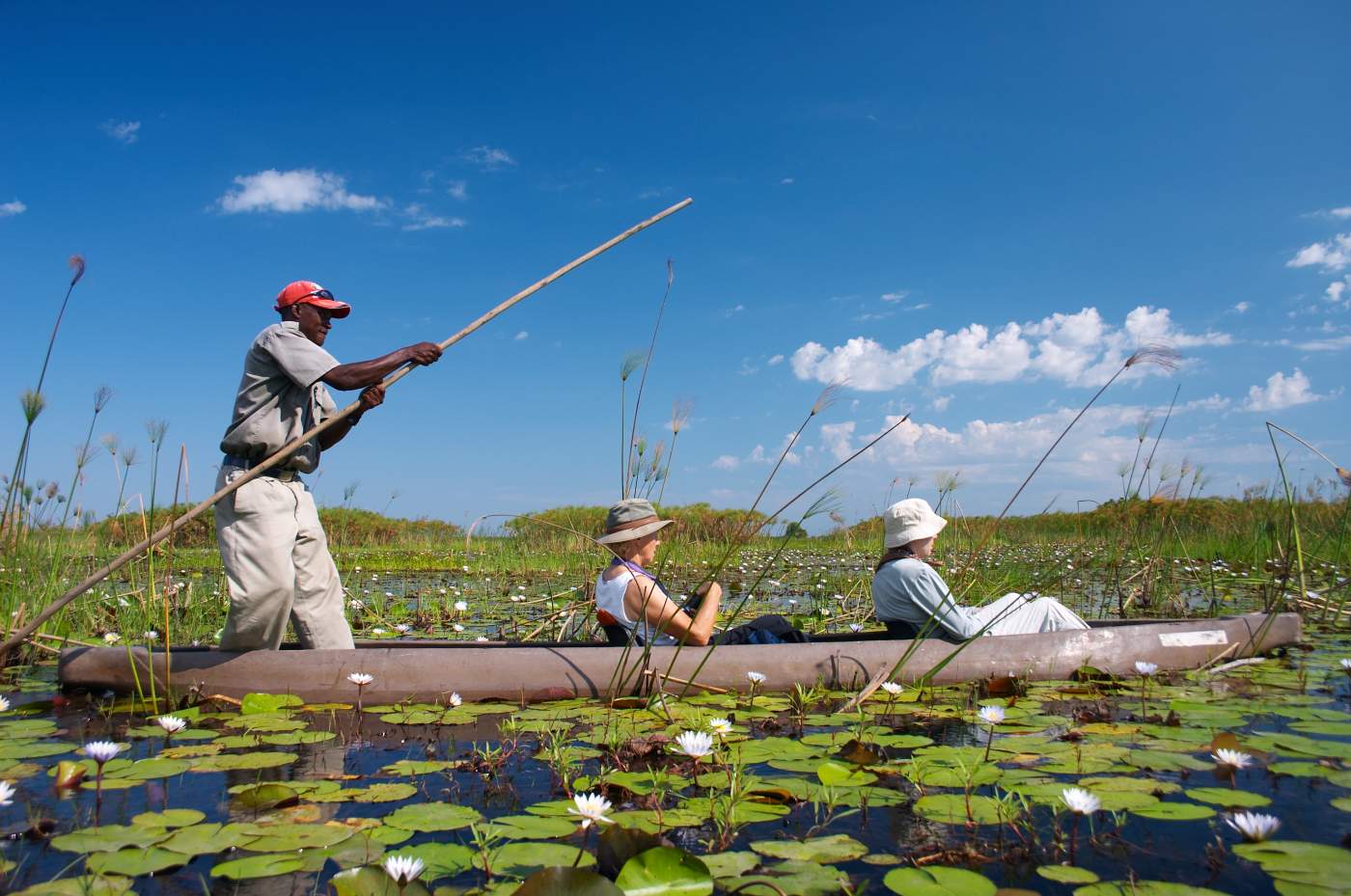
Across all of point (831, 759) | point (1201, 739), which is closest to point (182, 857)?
point (831, 759)

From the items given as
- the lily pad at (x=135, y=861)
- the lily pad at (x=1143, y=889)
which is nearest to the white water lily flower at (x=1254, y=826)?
the lily pad at (x=1143, y=889)

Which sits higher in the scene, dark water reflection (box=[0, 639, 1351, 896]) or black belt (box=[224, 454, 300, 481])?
black belt (box=[224, 454, 300, 481])

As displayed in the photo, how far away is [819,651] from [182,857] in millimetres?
2662

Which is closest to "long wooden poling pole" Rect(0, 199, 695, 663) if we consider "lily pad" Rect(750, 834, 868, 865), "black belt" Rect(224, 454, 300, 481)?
"black belt" Rect(224, 454, 300, 481)

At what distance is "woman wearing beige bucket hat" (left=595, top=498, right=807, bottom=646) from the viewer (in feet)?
12.3

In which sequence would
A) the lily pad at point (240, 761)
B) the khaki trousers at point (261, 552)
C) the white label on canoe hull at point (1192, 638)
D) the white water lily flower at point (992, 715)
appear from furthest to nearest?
the white label on canoe hull at point (1192, 638), the khaki trousers at point (261, 552), the lily pad at point (240, 761), the white water lily flower at point (992, 715)

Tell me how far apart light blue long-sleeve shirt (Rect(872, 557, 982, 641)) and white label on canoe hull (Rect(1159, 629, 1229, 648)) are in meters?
0.99

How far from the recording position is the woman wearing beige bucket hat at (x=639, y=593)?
3752 mm

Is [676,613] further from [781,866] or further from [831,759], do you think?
[781,866]

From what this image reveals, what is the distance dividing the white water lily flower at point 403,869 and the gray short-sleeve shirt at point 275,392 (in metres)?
2.49

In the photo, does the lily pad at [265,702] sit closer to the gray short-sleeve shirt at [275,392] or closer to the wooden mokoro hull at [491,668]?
the wooden mokoro hull at [491,668]

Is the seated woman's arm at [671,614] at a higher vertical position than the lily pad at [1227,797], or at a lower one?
higher

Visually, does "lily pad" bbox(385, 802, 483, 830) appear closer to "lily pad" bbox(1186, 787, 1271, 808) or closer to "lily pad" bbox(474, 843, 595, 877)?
"lily pad" bbox(474, 843, 595, 877)

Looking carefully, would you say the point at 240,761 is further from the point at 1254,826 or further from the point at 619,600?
the point at 1254,826
